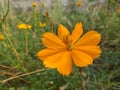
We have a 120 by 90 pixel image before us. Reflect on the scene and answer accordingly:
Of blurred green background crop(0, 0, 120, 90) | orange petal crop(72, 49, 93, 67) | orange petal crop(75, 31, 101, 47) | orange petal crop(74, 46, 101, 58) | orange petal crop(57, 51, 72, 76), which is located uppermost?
orange petal crop(75, 31, 101, 47)

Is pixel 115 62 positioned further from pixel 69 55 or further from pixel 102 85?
pixel 69 55

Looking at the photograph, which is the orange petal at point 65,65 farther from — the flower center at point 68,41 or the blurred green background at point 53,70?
the blurred green background at point 53,70

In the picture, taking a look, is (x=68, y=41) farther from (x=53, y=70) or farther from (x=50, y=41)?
(x=53, y=70)

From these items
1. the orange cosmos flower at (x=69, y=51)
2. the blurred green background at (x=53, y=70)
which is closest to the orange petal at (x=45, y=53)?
the orange cosmos flower at (x=69, y=51)

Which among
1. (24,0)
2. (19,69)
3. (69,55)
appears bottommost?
(24,0)

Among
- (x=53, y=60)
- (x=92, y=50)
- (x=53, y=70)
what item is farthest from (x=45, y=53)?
(x=53, y=70)

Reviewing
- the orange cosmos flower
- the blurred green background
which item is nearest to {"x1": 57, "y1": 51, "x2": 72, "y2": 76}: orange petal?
the orange cosmos flower

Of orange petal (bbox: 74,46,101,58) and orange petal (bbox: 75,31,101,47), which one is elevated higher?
orange petal (bbox: 75,31,101,47)

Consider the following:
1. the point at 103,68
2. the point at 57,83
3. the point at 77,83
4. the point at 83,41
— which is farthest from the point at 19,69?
the point at 83,41

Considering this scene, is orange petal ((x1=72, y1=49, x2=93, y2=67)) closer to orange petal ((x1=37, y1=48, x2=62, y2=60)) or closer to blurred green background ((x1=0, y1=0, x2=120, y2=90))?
orange petal ((x1=37, y1=48, x2=62, y2=60))
